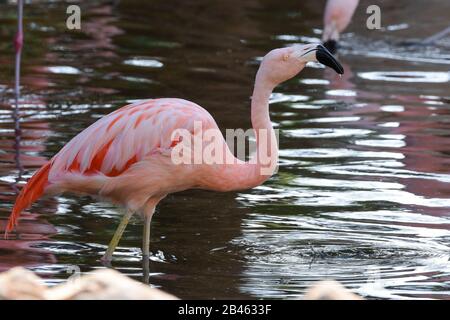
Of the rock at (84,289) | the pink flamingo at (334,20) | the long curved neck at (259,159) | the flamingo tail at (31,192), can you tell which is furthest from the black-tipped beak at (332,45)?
the rock at (84,289)

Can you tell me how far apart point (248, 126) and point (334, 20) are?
394 cm

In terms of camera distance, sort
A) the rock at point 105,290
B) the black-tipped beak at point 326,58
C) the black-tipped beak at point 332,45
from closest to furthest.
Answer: the rock at point 105,290, the black-tipped beak at point 326,58, the black-tipped beak at point 332,45

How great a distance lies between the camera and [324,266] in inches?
223

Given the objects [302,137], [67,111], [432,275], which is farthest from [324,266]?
[67,111]

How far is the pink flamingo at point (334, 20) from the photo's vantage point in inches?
492

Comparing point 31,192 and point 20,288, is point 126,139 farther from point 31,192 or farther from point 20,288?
point 20,288

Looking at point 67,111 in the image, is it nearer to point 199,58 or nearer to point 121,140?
point 199,58

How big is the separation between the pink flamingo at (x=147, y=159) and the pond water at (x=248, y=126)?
36 centimetres

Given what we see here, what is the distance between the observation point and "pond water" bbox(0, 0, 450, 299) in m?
5.71

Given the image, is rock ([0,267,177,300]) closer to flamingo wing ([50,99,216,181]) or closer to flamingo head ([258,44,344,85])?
flamingo wing ([50,99,216,181])

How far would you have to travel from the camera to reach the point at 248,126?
29.5ft

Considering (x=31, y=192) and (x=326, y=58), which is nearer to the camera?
(x=326, y=58)

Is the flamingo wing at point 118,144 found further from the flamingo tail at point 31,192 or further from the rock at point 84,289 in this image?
the rock at point 84,289

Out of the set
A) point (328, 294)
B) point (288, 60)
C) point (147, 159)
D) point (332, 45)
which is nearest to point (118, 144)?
point (147, 159)
